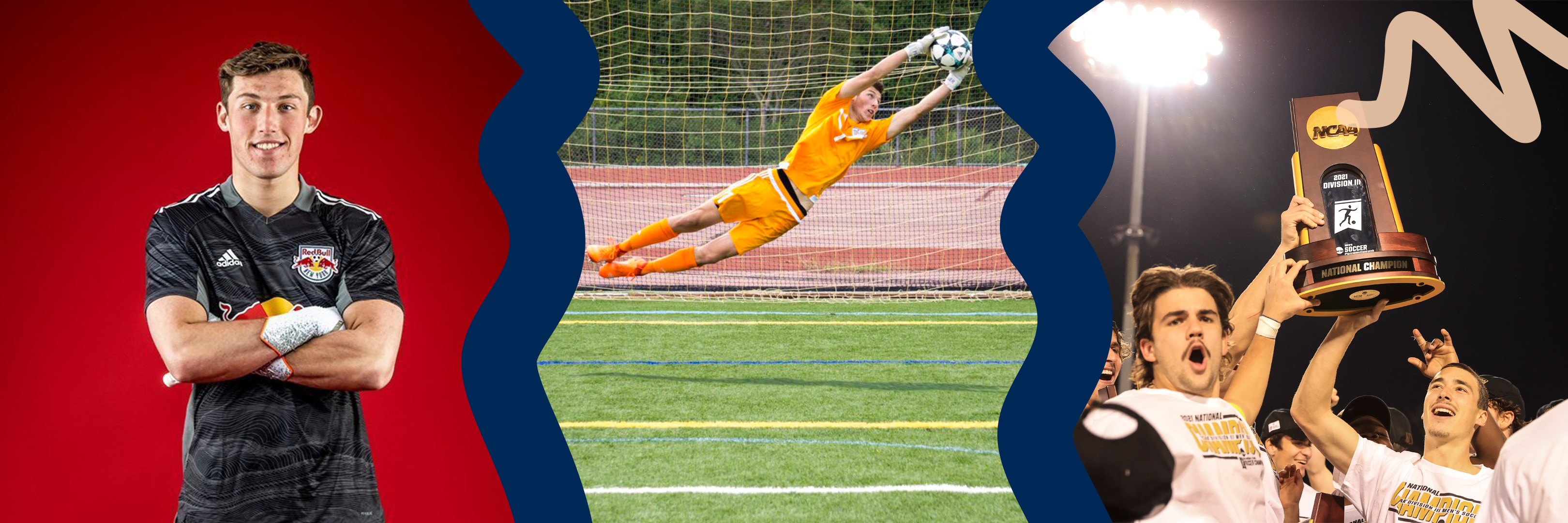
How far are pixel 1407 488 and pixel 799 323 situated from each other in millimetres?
4898

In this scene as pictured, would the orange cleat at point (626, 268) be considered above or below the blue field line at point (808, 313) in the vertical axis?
above

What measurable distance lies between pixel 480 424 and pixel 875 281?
6.57 metres

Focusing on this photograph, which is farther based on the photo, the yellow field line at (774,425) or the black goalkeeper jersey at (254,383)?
the yellow field line at (774,425)

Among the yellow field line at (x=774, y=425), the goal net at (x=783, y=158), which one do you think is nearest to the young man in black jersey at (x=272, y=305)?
the yellow field line at (x=774, y=425)

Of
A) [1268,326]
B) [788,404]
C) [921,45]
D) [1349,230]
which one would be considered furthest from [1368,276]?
[788,404]

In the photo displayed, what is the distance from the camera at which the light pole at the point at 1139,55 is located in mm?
2266

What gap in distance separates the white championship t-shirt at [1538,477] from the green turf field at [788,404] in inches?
65.5

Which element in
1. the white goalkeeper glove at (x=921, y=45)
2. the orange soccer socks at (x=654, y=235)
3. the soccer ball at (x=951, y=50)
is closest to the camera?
the white goalkeeper glove at (x=921, y=45)

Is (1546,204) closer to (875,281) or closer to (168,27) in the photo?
(168,27)

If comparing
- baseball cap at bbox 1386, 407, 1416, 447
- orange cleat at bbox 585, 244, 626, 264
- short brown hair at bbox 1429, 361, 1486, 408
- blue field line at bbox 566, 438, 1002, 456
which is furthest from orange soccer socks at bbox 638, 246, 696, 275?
short brown hair at bbox 1429, 361, 1486, 408

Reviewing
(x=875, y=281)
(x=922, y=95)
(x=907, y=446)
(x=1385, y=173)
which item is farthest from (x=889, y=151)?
(x=1385, y=173)

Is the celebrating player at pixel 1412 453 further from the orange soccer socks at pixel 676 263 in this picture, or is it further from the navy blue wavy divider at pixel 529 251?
the orange soccer socks at pixel 676 263

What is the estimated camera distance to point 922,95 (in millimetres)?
6176

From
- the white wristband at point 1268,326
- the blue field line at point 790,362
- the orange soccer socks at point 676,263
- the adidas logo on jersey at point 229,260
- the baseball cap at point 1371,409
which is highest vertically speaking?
the adidas logo on jersey at point 229,260
